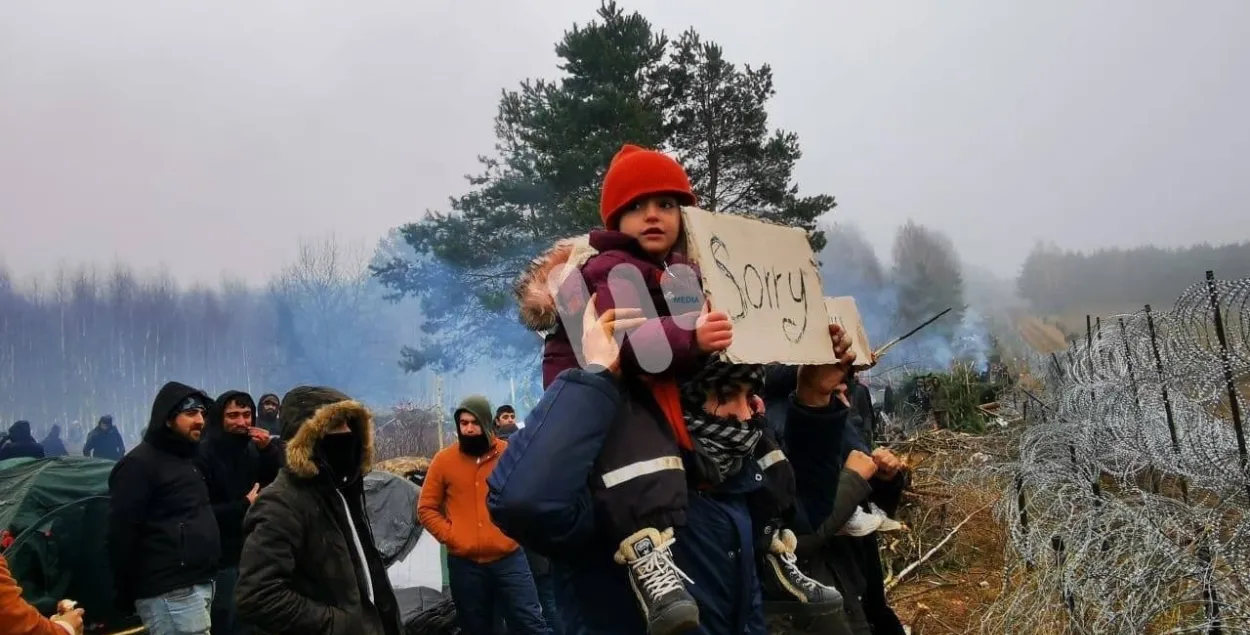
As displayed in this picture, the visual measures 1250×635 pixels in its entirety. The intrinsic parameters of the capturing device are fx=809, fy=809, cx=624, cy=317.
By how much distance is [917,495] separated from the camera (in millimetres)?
8258

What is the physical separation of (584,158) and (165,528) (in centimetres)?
1261

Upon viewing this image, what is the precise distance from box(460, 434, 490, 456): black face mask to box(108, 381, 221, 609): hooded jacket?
1589 millimetres

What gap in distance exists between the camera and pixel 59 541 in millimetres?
4785

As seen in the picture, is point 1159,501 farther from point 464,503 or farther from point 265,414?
point 265,414

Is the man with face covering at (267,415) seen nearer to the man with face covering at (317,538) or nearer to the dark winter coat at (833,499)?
the man with face covering at (317,538)

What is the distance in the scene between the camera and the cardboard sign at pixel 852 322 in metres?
2.15

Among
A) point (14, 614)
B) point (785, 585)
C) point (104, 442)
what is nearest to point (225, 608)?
point (14, 614)

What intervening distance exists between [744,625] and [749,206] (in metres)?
16.7

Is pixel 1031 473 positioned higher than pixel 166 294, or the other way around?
pixel 166 294

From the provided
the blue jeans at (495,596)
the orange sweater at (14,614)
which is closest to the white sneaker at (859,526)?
the orange sweater at (14,614)

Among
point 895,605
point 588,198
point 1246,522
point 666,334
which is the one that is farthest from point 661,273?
point 588,198

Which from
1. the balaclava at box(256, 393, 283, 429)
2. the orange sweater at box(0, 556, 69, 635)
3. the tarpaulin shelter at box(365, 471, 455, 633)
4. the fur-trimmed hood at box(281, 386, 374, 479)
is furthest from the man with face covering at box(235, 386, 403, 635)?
the balaclava at box(256, 393, 283, 429)

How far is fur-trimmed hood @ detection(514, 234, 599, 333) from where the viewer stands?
1.74 m

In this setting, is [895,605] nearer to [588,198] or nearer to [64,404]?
[588,198]
